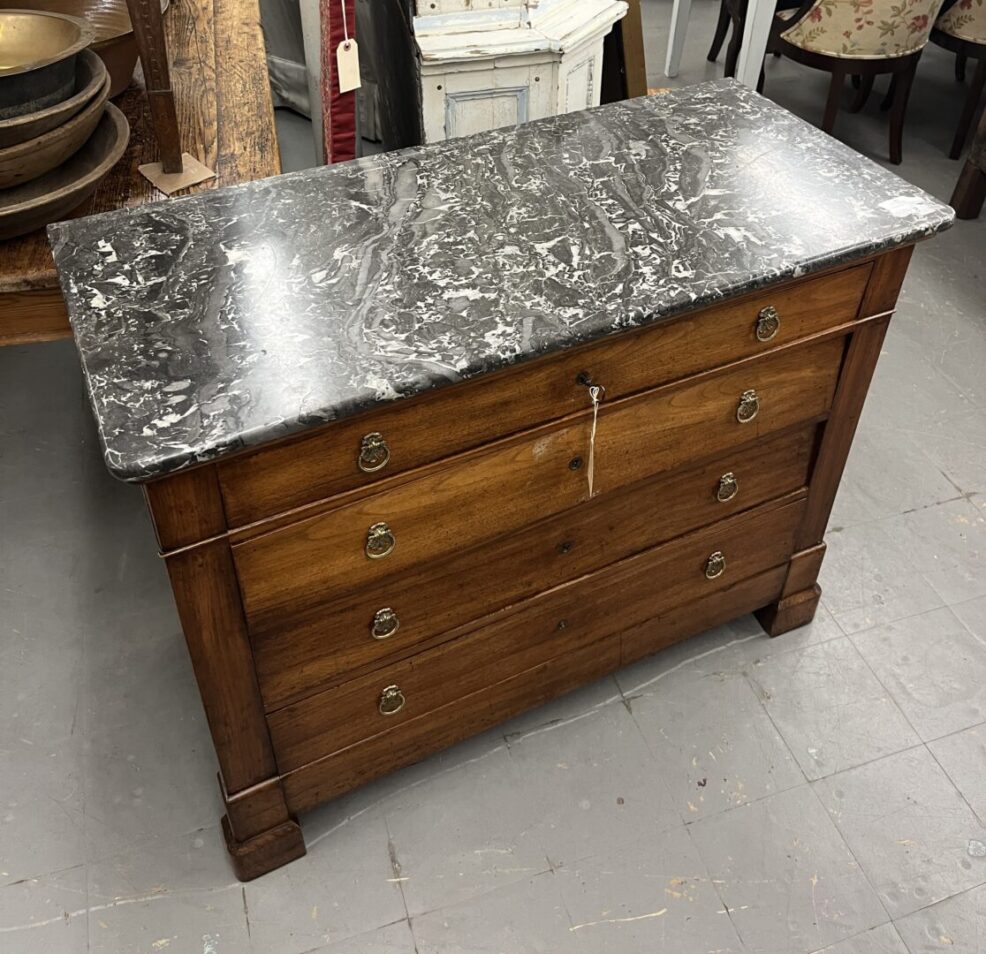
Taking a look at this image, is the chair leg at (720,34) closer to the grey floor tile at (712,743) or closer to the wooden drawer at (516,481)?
the wooden drawer at (516,481)

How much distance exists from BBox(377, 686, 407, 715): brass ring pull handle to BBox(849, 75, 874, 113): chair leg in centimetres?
341

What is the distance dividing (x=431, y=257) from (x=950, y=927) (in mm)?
1442

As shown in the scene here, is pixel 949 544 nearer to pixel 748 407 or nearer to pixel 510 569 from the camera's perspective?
pixel 748 407

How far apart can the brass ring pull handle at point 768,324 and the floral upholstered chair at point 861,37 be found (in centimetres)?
230

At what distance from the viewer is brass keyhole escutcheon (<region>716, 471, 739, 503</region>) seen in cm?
177

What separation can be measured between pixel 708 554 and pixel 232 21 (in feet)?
5.88

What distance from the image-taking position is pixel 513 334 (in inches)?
51.9

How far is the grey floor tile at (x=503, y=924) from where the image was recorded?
1.66 meters

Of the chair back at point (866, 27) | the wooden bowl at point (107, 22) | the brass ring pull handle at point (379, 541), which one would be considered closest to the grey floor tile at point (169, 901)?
the brass ring pull handle at point (379, 541)

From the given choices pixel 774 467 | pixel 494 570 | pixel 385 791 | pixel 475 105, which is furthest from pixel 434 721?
pixel 475 105

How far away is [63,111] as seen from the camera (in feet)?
5.08

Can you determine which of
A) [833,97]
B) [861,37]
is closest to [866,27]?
[861,37]

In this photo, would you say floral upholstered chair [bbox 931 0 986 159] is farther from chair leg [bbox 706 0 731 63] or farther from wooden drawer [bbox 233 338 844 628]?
wooden drawer [bbox 233 338 844 628]

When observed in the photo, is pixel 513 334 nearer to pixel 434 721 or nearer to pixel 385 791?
pixel 434 721
